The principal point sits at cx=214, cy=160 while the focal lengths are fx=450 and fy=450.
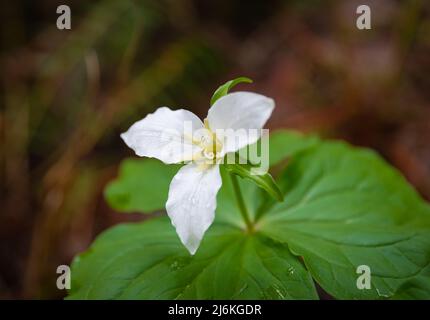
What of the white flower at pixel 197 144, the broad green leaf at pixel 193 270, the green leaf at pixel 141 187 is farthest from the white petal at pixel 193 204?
the green leaf at pixel 141 187

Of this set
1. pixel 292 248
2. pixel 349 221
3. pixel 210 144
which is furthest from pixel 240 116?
pixel 349 221

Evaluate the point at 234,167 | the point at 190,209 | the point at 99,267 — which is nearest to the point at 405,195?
the point at 234,167

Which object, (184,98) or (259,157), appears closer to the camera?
(259,157)

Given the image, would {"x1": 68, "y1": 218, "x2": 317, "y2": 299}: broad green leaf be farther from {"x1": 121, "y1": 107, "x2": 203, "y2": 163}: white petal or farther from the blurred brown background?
the blurred brown background

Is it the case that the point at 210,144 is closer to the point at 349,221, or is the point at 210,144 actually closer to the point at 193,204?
the point at 193,204

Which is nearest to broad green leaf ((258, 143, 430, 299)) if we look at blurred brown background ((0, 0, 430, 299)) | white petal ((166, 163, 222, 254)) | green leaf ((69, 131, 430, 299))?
green leaf ((69, 131, 430, 299))

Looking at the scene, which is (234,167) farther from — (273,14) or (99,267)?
(273,14)

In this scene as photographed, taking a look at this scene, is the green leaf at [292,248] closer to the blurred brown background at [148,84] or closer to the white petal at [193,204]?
the white petal at [193,204]
